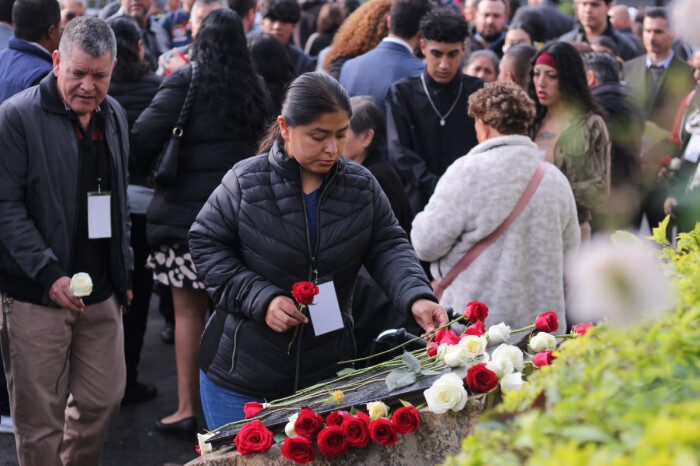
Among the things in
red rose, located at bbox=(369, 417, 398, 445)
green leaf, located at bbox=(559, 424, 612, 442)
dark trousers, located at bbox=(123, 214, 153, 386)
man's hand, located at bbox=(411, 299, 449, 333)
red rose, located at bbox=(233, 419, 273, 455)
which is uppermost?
green leaf, located at bbox=(559, 424, 612, 442)

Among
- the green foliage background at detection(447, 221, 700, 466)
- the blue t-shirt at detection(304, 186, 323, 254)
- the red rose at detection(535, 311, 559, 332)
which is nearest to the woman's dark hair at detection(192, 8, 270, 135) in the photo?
the blue t-shirt at detection(304, 186, 323, 254)

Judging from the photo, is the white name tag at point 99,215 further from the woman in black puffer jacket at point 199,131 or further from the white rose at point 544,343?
the white rose at point 544,343

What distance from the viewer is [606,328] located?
1.59 meters

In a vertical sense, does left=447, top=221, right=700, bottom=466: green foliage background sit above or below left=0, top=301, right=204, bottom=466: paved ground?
above

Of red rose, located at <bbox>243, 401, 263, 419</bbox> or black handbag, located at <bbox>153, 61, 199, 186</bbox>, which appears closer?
red rose, located at <bbox>243, 401, 263, 419</bbox>

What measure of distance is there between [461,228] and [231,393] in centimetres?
135

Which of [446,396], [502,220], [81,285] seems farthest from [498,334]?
[81,285]

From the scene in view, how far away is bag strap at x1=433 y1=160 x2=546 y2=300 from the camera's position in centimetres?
402

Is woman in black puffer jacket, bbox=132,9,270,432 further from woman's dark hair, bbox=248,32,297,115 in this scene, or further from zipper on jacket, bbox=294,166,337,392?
zipper on jacket, bbox=294,166,337,392

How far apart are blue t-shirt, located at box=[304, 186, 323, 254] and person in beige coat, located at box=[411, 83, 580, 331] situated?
3.25 ft

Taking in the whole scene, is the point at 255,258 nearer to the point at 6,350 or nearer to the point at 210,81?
the point at 6,350

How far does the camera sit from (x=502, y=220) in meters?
4.00

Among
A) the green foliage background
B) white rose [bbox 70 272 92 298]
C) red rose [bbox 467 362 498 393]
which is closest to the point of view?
the green foliage background

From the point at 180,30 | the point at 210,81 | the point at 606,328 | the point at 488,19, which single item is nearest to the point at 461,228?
the point at 210,81
